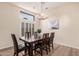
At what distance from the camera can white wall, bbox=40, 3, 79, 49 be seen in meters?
2.42

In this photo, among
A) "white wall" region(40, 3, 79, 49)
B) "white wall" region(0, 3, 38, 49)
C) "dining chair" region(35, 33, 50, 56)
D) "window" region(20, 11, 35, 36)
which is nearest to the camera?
"white wall" region(0, 3, 38, 49)

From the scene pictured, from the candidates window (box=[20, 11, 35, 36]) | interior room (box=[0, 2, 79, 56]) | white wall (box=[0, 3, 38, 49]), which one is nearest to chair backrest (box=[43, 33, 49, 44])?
interior room (box=[0, 2, 79, 56])

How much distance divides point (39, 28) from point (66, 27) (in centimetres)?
86

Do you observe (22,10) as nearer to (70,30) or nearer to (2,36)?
(2,36)

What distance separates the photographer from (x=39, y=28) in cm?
241

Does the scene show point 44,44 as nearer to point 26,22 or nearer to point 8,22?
point 26,22

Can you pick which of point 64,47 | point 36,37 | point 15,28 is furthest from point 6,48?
point 64,47

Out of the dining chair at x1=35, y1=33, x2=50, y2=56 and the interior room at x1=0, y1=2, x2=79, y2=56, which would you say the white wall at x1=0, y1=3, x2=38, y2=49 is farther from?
Result: the dining chair at x1=35, y1=33, x2=50, y2=56

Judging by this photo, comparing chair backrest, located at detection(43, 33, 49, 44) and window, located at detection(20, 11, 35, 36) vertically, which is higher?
window, located at detection(20, 11, 35, 36)

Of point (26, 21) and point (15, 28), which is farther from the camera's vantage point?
point (26, 21)

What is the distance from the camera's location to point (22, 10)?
2.06 m

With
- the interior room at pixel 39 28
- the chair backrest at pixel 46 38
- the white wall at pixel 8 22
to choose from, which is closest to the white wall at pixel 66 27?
the interior room at pixel 39 28

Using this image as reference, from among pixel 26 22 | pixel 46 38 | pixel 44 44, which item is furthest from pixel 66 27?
pixel 26 22

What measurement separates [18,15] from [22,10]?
153mm
